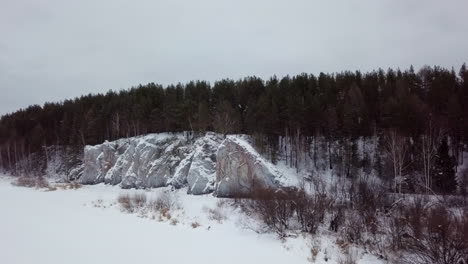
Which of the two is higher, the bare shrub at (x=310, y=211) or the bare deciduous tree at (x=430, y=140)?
the bare deciduous tree at (x=430, y=140)

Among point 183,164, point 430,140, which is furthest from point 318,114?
point 183,164

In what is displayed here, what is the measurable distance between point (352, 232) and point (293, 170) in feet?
84.6

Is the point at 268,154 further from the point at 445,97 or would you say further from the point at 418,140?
the point at 445,97

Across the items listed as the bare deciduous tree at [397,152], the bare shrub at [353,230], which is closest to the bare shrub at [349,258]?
the bare shrub at [353,230]

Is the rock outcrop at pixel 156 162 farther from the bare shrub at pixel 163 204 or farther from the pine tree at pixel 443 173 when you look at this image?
the pine tree at pixel 443 173

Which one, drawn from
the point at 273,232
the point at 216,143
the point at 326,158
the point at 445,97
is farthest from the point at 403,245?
the point at 445,97

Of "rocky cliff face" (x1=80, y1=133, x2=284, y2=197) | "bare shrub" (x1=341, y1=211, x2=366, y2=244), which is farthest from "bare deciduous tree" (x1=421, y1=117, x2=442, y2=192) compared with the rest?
"bare shrub" (x1=341, y1=211, x2=366, y2=244)

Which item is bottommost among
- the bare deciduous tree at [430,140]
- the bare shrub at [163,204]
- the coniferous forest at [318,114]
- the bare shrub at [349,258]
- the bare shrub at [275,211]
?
the bare shrub at [163,204]

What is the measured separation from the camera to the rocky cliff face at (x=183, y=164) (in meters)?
26.4

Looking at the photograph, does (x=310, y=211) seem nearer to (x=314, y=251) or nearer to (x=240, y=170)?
(x=314, y=251)

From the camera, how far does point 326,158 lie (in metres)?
41.2

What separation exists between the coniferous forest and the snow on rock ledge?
949cm

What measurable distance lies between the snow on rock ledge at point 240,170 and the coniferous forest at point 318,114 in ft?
31.1

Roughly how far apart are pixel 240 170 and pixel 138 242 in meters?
15.6
